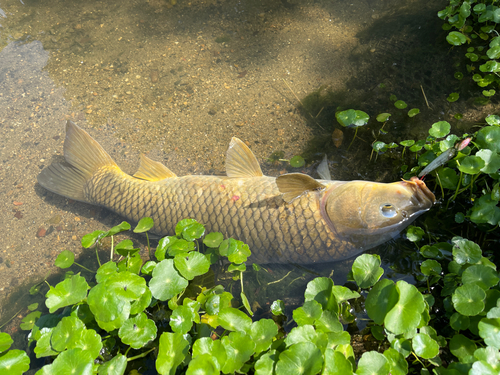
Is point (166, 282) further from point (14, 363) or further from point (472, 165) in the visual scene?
point (472, 165)

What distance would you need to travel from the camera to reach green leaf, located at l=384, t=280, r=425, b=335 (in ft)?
5.51

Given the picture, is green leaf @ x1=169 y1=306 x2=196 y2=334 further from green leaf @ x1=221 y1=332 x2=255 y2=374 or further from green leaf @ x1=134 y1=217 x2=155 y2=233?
green leaf @ x1=134 y1=217 x2=155 y2=233

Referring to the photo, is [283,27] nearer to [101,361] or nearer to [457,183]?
[457,183]

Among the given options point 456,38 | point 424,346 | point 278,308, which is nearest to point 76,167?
A: point 278,308

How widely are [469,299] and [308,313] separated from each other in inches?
37.3

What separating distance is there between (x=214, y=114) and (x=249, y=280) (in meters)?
2.15

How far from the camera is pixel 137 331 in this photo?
6.64 ft

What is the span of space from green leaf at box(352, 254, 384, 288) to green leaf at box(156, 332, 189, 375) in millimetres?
1191

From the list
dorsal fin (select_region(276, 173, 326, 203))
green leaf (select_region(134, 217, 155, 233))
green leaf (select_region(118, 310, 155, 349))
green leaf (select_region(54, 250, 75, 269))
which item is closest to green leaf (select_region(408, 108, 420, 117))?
dorsal fin (select_region(276, 173, 326, 203))

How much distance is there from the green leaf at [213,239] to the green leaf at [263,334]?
2.56ft

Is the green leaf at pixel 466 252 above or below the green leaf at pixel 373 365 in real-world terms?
below

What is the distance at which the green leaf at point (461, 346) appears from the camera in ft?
5.71

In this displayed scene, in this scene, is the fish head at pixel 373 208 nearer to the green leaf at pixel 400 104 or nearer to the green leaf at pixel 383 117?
the green leaf at pixel 383 117

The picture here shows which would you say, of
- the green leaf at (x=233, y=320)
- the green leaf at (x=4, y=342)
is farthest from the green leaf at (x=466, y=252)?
the green leaf at (x=4, y=342)
